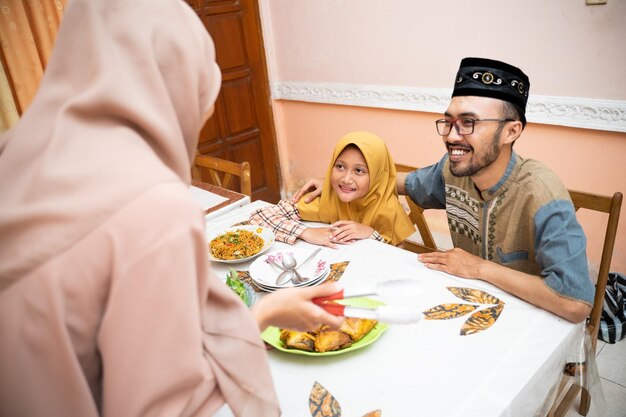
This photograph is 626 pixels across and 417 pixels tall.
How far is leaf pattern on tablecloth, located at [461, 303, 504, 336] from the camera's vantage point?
3.49ft

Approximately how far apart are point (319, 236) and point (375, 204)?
1.13ft

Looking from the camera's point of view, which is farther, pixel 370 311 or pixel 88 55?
pixel 370 311

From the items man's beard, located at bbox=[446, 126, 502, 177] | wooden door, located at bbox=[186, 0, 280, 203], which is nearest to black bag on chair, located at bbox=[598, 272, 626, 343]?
man's beard, located at bbox=[446, 126, 502, 177]

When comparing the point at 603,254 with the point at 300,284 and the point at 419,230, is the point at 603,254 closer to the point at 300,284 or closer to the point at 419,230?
the point at 419,230

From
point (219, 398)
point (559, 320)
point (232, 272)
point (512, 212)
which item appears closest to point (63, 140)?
point (219, 398)

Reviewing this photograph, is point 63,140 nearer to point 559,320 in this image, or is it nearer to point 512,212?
point 559,320

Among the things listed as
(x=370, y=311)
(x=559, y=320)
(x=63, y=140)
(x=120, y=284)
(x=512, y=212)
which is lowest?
(x=559, y=320)

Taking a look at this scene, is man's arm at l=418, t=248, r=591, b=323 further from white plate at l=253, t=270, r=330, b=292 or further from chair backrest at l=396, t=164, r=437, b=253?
chair backrest at l=396, t=164, r=437, b=253

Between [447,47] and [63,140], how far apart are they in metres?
2.66

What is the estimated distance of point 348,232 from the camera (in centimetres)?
158

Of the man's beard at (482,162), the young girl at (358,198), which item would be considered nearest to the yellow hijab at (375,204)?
the young girl at (358,198)

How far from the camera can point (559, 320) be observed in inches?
42.6

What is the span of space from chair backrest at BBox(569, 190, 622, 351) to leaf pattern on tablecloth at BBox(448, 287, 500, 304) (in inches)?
16.0

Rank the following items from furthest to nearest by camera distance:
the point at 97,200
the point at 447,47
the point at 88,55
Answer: the point at 447,47 < the point at 88,55 < the point at 97,200
